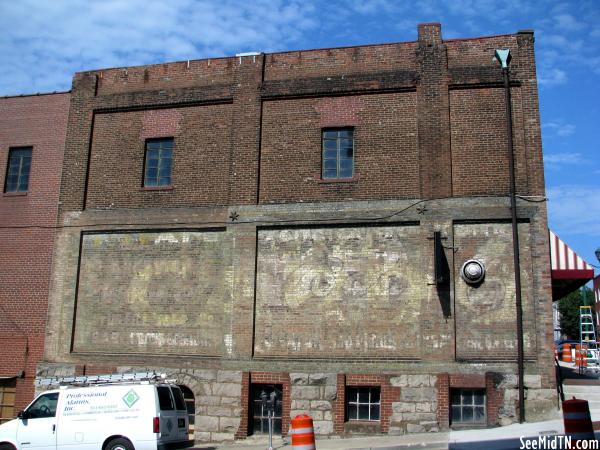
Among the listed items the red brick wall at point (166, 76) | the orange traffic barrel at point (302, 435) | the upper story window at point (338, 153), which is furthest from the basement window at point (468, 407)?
the red brick wall at point (166, 76)

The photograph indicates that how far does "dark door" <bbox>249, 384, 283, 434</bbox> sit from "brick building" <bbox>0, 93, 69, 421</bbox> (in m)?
6.91

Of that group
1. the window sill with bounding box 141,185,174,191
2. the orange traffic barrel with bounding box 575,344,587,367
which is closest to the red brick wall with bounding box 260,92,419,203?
the window sill with bounding box 141,185,174,191

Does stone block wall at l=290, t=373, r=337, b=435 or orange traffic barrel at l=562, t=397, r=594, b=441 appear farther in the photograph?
stone block wall at l=290, t=373, r=337, b=435

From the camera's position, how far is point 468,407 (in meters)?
15.9

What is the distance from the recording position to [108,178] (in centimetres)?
1975

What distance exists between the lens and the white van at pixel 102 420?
13562 mm

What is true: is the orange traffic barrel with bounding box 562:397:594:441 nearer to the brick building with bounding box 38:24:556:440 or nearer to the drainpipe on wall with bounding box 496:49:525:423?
the drainpipe on wall with bounding box 496:49:525:423

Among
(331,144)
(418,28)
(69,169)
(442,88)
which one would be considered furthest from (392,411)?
(69,169)

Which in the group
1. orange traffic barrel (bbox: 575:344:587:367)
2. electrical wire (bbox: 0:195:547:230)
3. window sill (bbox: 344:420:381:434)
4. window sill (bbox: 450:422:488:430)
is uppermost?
electrical wire (bbox: 0:195:547:230)

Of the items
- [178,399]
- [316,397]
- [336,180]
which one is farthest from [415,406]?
[336,180]

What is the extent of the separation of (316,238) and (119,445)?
291 inches

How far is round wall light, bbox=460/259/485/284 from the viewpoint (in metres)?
16.3

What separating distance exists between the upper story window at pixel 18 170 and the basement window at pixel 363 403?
12382mm

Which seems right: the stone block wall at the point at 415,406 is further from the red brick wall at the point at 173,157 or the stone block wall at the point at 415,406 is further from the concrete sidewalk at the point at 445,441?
the red brick wall at the point at 173,157
